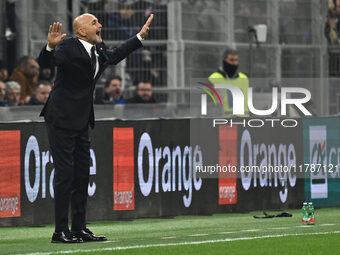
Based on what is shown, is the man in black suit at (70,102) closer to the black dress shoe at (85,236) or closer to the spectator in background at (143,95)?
the black dress shoe at (85,236)

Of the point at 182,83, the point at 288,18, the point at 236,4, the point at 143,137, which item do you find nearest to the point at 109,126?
the point at 143,137

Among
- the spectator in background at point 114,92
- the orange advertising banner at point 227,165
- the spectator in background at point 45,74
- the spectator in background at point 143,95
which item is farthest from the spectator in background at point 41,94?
the orange advertising banner at point 227,165

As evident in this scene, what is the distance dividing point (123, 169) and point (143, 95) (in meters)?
5.08

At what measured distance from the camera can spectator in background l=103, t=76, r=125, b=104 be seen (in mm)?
20281

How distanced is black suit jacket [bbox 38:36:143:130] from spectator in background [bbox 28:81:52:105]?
716cm

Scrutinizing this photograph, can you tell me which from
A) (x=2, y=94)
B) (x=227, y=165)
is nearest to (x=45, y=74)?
(x=2, y=94)

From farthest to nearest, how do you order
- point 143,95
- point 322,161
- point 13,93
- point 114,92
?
point 143,95, point 114,92, point 13,93, point 322,161

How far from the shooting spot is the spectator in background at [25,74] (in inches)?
778

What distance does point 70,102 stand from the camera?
11.4 m

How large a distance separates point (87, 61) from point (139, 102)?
8951 millimetres

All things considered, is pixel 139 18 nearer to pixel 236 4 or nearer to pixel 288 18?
pixel 236 4

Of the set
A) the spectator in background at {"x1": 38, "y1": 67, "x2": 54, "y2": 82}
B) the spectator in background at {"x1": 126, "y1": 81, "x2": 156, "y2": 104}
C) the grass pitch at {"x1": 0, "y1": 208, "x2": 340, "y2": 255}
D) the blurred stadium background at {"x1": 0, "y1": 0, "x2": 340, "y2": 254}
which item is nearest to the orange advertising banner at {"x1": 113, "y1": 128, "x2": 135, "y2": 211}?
the blurred stadium background at {"x1": 0, "y1": 0, "x2": 340, "y2": 254}

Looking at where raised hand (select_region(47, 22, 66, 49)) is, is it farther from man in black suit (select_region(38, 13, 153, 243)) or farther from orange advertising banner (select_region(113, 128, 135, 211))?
orange advertising banner (select_region(113, 128, 135, 211))

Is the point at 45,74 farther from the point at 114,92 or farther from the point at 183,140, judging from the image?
the point at 183,140
